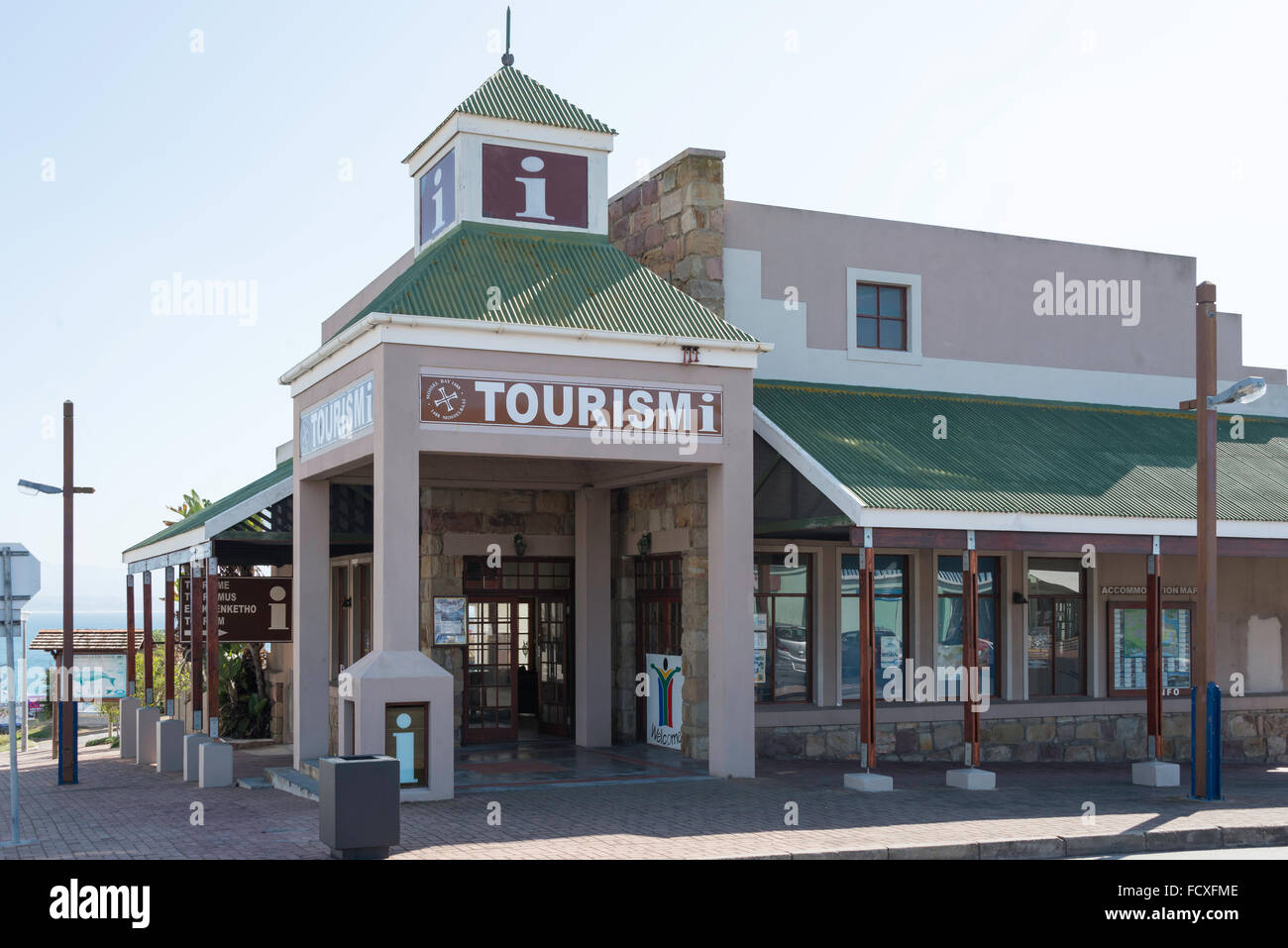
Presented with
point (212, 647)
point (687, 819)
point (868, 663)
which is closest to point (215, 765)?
point (212, 647)

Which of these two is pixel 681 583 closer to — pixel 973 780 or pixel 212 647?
pixel 973 780

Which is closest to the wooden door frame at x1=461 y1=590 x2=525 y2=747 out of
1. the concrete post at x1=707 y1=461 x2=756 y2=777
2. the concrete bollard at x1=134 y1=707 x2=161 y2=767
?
the concrete post at x1=707 y1=461 x2=756 y2=777

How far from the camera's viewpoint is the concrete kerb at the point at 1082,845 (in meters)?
11.7

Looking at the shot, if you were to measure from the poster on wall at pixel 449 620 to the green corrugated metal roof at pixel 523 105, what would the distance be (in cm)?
665

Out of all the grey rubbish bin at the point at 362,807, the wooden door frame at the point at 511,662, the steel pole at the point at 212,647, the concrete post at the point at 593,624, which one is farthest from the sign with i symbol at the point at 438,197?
the grey rubbish bin at the point at 362,807

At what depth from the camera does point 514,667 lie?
20.6 meters

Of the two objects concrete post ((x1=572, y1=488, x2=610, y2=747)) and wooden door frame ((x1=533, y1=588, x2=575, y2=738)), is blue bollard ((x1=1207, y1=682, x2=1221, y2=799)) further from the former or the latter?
wooden door frame ((x1=533, y1=588, x2=575, y2=738))

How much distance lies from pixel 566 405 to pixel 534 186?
3626mm

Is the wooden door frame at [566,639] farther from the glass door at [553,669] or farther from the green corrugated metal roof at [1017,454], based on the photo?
the green corrugated metal roof at [1017,454]

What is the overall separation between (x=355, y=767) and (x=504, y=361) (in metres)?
5.74

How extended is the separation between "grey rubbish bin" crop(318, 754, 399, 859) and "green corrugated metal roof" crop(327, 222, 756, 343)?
5644 mm

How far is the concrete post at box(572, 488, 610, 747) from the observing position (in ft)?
65.3

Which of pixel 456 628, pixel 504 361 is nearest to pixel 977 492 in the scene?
pixel 504 361
